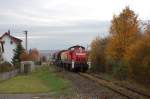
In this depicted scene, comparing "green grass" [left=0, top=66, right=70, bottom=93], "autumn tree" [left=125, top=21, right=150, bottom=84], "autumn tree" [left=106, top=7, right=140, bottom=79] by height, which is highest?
"autumn tree" [left=106, top=7, right=140, bottom=79]

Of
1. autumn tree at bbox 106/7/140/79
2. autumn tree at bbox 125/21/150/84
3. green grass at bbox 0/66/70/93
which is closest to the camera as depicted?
green grass at bbox 0/66/70/93

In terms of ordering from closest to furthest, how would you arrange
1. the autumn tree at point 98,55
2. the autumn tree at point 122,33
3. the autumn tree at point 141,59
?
1. the autumn tree at point 141,59
2. the autumn tree at point 122,33
3. the autumn tree at point 98,55

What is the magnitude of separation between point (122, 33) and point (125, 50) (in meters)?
4.19

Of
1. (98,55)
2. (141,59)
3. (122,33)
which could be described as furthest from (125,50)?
(98,55)

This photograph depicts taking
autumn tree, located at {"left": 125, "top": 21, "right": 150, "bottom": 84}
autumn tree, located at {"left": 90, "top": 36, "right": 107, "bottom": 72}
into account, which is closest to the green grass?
autumn tree, located at {"left": 125, "top": 21, "right": 150, "bottom": 84}

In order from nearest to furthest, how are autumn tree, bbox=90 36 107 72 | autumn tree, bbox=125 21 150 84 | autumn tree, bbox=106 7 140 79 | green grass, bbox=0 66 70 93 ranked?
green grass, bbox=0 66 70 93 < autumn tree, bbox=125 21 150 84 < autumn tree, bbox=106 7 140 79 < autumn tree, bbox=90 36 107 72

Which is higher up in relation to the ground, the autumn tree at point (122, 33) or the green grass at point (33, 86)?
the autumn tree at point (122, 33)

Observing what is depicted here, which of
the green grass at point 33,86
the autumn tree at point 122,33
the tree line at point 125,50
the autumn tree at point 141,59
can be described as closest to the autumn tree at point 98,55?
the tree line at point 125,50

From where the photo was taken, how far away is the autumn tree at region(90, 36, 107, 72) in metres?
63.2

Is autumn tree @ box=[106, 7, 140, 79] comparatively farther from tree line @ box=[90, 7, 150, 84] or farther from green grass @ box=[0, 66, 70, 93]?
green grass @ box=[0, 66, 70, 93]

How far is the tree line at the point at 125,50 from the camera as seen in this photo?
3344 cm

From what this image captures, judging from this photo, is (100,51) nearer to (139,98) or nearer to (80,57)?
(80,57)

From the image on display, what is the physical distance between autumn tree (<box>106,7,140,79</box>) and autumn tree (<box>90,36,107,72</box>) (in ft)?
35.2

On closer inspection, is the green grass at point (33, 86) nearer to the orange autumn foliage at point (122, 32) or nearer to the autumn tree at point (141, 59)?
the autumn tree at point (141, 59)
